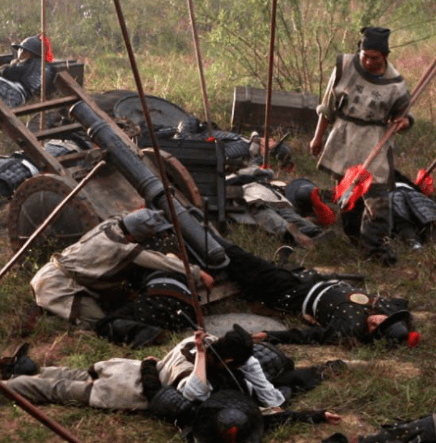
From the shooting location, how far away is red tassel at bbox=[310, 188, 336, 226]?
32.0ft

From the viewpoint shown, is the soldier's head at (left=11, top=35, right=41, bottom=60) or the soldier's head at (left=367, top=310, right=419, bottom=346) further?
the soldier's head at (left=11, top=35, right=41, bottom=60)

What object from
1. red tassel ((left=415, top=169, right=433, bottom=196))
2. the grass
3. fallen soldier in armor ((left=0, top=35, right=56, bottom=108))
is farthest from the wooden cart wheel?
fallen soldier in armor ((left=0, top=35, right=56, bottom=108))

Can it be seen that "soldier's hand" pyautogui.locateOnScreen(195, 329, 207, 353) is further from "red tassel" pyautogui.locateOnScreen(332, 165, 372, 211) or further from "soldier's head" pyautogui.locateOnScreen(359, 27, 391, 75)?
"soldier's head" pyautogui.locateOnScreen(359, 27, 391, 75)

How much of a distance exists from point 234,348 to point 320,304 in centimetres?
183

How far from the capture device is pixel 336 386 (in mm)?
6375

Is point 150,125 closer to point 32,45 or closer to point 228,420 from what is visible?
point 228,420

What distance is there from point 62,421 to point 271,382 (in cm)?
125

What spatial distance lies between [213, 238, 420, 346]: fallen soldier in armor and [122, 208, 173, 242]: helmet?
70 cm

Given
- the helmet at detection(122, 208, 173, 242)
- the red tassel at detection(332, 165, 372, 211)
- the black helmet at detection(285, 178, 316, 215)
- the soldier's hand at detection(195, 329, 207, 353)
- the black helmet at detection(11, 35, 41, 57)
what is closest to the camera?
the soldier's hand at detection(195, 329, 207, 353)

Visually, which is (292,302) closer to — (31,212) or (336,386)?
(336,386)

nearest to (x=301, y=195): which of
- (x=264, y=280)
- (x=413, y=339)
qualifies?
(x=264, y=280)

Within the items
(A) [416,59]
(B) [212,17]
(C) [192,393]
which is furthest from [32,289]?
(A) [416,59]

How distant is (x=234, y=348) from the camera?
568cm

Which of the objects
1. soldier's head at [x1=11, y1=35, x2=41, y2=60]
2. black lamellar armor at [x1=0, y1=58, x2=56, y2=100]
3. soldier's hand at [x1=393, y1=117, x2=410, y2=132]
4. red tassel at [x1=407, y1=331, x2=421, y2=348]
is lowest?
red tassel at [x1=407, y1=331, x2=421, y2=348]
